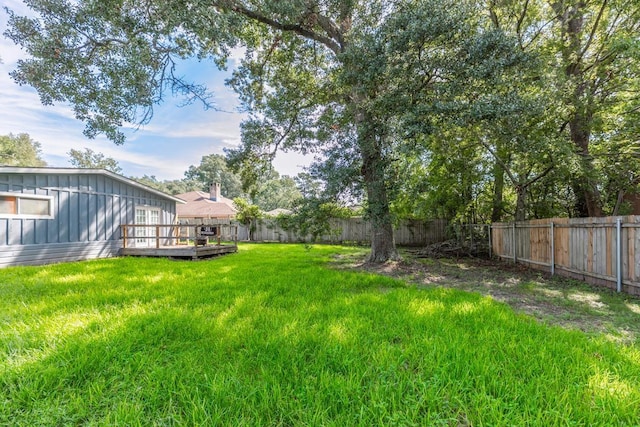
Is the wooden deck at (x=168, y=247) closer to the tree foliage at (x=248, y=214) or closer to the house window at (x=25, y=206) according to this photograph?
the house window at (x=25, y=206)

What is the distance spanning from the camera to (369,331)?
2.82 meters

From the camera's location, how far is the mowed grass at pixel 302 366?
1.69 m

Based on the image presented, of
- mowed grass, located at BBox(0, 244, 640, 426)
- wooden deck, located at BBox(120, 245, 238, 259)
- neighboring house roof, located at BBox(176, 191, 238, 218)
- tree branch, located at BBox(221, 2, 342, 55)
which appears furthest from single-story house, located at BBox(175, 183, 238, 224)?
mowed grass, located at BBox(0, 244, 640, 426)

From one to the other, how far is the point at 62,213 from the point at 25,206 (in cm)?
85

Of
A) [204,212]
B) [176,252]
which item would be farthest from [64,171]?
[204,212]

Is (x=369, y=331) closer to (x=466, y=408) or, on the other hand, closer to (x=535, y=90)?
(x=466, y=408)

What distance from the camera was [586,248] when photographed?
18.1 ft

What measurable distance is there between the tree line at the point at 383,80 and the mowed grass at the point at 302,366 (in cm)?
387

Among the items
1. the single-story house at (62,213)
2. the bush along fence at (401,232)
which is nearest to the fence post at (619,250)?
the bush along fence at (401,232)

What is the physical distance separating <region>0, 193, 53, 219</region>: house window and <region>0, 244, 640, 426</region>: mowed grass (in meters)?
5.50

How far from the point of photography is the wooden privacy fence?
4.58 metres

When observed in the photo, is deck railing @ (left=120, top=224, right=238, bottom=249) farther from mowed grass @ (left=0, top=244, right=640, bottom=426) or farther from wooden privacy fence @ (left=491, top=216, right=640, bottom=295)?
wooden privacy fence @ (left=491, top=216, right=640, bottom=295)

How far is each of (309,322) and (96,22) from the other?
21.7 ft

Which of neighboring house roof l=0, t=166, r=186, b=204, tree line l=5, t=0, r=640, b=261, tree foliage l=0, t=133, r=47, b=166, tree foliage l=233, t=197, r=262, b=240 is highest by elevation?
tree foliage l=0, t=133, r=47, b=166
